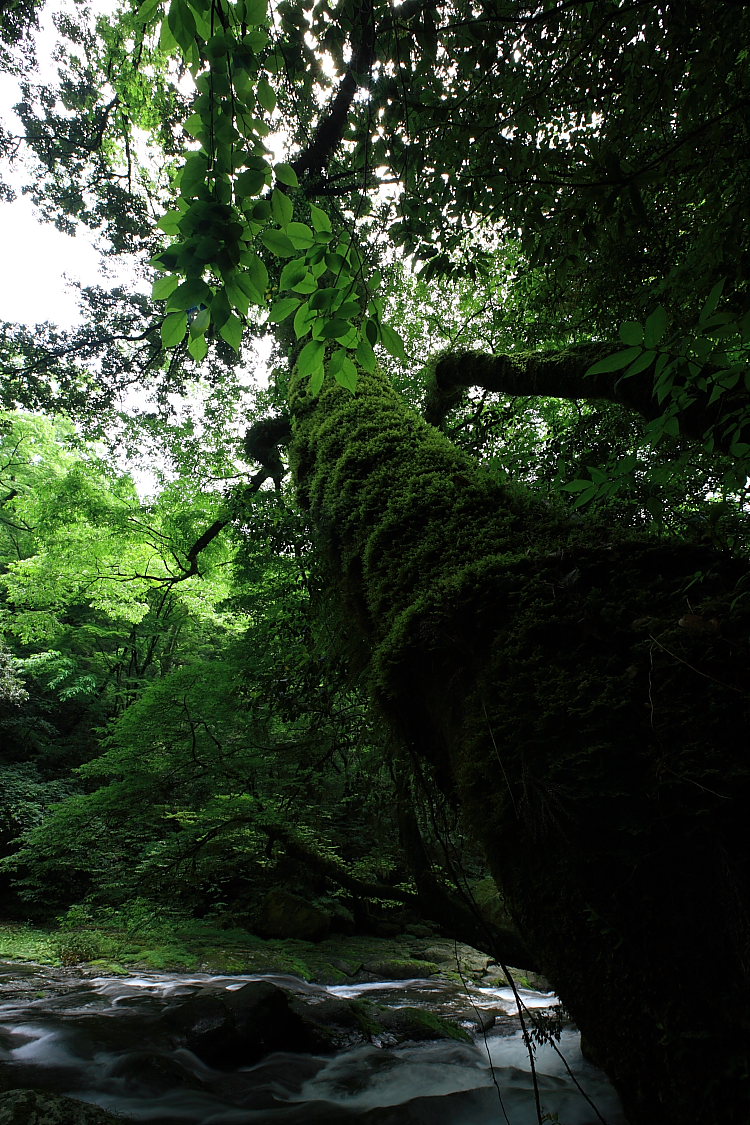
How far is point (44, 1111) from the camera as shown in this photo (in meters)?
1.95

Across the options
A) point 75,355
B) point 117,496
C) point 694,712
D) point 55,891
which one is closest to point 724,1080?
point 694,712

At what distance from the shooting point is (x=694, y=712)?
3.41 ft

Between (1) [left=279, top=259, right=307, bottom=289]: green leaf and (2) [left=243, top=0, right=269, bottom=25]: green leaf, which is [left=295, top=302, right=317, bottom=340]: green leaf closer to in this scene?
(1) [left=279, top=259, right=307, bottom=289]: green leaf

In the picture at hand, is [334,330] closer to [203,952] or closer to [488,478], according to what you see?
[488,478]

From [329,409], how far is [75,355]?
20.4ft

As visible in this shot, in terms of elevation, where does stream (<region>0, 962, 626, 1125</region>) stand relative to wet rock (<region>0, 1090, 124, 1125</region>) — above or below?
below

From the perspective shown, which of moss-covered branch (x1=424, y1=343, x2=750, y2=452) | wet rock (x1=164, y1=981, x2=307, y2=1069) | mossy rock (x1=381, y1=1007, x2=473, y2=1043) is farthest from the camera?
mossy rock (x1=381, y1=1007, x2=473, y2=1043)

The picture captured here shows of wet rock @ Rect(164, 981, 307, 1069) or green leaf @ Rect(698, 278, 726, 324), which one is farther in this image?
wet rock @ Rect(164, 981, 307, 1069)

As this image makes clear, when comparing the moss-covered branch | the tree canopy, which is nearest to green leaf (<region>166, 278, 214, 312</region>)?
the tree canopy

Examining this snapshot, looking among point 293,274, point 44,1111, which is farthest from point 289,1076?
point 293,274

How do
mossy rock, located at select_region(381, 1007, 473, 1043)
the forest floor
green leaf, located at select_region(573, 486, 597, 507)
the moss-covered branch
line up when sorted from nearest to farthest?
1. green leaf, located at select_region(573, 486, 597, 507)
2. the moss-covered branch
3. mossy rock, located at select_region(381, 1007, 473, 1043)
4. the forest floor

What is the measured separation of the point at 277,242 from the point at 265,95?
0.37m

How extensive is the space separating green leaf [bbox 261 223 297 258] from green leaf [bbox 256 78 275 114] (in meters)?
0.29

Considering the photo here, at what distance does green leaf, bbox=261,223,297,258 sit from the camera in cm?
102
